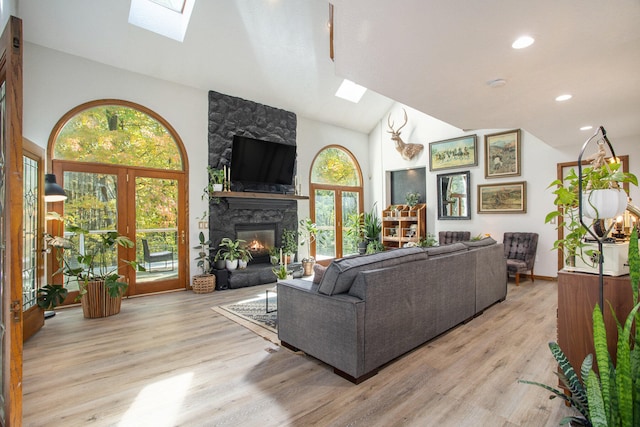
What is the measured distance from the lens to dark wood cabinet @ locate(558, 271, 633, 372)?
1815mm

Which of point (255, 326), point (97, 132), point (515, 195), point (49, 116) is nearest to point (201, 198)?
point (97, 132)

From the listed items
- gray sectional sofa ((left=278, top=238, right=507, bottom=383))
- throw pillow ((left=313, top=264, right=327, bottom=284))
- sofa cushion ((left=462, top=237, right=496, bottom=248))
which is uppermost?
sofa cushion ((left=462, top=237, right=496, bottom=248))

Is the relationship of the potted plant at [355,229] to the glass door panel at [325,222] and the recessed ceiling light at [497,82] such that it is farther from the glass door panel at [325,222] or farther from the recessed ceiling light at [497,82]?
the recessed ceiling light at [497,82]

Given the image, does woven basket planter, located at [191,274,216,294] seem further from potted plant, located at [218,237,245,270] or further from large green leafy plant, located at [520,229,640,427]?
large green leafy plant, located at [520,229,640,427]

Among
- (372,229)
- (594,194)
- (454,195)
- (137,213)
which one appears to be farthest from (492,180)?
(137,213)

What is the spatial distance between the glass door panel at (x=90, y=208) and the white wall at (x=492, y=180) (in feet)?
19.4

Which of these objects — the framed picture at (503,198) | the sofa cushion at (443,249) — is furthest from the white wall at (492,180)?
the sofa cushion at (443,249)

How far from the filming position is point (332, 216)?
7.74 m

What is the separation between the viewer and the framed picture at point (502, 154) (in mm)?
6035

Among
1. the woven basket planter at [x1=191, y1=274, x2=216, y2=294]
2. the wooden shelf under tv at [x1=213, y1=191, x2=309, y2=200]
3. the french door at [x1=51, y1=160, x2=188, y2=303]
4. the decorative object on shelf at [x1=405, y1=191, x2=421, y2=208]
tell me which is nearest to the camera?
the french door at [x1=51, y1=160, x2=188, y2=303]

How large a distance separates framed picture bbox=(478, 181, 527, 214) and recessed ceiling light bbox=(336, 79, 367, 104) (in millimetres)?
3279

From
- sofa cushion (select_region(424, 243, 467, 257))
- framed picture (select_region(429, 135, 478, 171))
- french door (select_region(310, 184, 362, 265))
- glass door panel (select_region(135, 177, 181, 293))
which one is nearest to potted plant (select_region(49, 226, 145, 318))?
glass door panel (select_region(135, 177, 181, 293))

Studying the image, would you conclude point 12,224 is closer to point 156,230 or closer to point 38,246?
point 38,246

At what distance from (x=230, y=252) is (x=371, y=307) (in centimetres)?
373
